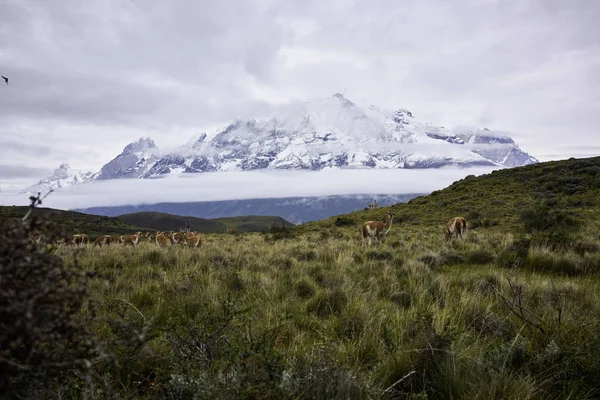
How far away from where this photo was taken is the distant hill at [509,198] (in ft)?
84.7

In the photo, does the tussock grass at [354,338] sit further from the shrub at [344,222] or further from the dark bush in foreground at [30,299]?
the shrub at [344,222]

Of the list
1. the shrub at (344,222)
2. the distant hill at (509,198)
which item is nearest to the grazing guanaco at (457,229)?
the distant hill at (509,198)

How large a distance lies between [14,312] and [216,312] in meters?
3.02

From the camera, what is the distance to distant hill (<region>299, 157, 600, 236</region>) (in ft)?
84.7

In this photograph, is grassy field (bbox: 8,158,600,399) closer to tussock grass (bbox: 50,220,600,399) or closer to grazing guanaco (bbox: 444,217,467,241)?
tussock grass (bbox: 50,220,600,399)

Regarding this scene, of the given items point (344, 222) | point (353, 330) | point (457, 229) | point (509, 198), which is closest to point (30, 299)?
point (353, 330)

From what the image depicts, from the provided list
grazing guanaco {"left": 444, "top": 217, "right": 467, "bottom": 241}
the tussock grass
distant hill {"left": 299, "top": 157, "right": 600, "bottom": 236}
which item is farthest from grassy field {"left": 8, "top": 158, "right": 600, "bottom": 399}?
distant hill {"left": 299, "top": 157, "right": 600, "bottom": 236}

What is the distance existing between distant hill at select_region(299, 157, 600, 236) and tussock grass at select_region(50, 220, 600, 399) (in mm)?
16986

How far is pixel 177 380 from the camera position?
86.7 inches

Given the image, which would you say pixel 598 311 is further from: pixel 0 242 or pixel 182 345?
pixel 0 242

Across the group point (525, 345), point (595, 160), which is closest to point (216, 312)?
point (525, 345)

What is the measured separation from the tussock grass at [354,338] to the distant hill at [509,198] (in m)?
17.0

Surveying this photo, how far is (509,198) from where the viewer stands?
34.4 metres

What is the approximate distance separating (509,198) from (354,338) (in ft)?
119
